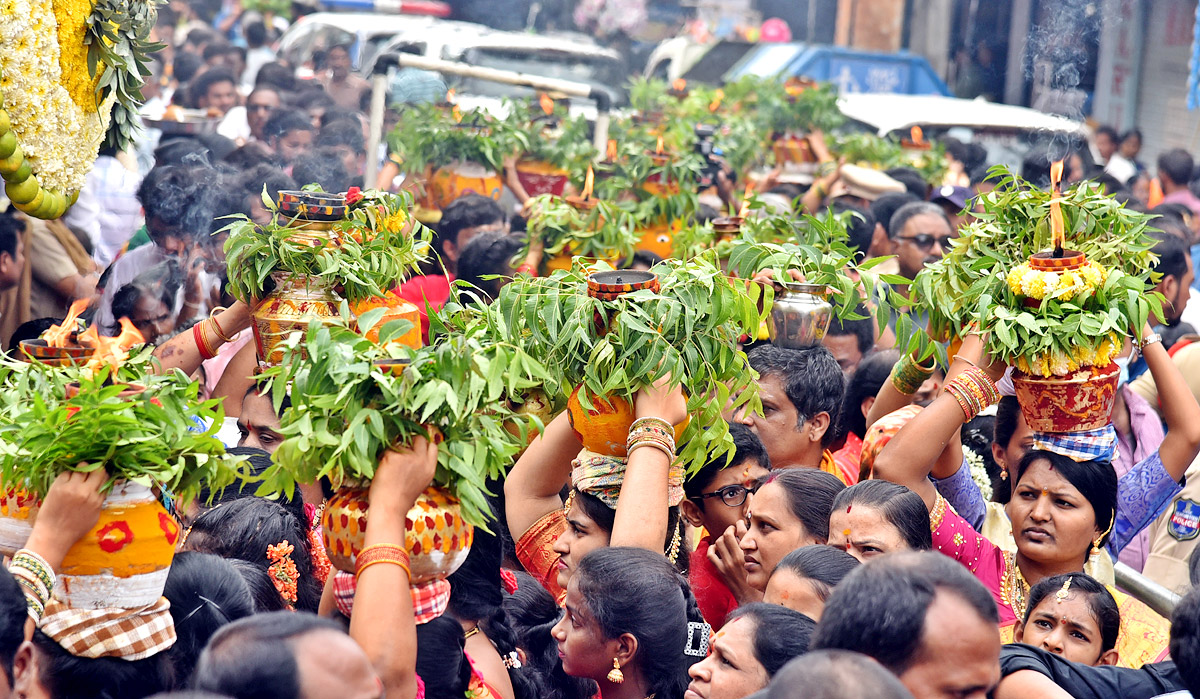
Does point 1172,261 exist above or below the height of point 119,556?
below

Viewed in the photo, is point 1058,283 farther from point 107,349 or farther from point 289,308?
point 107,349

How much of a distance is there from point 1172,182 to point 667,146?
212 inches

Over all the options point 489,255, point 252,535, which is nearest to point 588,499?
point 252,535

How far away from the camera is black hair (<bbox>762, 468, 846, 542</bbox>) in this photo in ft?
11.0

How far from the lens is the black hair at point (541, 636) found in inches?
133

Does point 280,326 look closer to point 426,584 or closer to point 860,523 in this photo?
point 426,584

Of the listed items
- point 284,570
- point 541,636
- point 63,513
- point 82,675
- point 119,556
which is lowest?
point 541,636

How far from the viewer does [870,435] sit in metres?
3.84

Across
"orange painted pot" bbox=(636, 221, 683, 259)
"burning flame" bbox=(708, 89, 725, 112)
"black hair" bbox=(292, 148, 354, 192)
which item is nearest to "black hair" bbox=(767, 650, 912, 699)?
"orange painted pot" bbox=(636, 221, 683, 259)

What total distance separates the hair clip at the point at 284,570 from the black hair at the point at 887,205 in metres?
5.35

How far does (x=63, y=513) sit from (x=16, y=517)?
0.99ft

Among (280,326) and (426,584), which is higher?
(280,326)

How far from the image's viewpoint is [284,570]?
10.8 ft

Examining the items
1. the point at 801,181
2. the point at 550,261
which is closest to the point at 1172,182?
the point at 801,181
